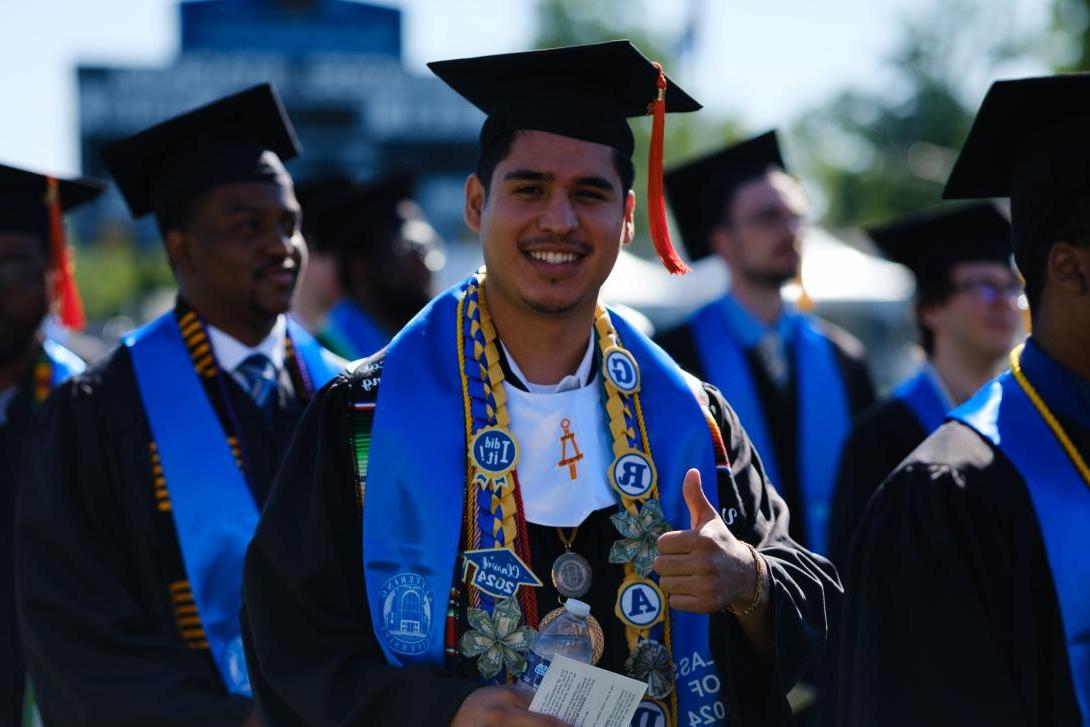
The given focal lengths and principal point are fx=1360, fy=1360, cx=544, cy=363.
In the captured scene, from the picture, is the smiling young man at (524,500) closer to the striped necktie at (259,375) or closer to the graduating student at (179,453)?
the graduating student at (179,453)

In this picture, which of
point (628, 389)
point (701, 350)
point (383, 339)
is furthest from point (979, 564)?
point (383, 339)

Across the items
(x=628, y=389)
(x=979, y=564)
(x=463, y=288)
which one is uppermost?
(x=463, y=288)

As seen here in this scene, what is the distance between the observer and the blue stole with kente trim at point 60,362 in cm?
459

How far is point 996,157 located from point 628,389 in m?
1.04

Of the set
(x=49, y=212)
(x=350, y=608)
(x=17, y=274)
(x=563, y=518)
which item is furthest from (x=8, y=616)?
(x=563, y=518)

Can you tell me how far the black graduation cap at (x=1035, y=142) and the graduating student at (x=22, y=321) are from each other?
9.47ft

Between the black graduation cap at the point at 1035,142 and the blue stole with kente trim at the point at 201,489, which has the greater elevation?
the black graduation cap at the point at 1035,142

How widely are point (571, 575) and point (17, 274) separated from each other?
9.24ft

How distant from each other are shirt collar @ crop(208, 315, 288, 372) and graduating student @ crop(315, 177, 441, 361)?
2.89 m

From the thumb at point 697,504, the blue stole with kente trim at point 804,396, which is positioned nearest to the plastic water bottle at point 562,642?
the thumb at point 697,504

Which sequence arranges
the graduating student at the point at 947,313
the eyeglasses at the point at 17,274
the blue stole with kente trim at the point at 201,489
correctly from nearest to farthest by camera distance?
1. the blue stole with kente trim at the point at 201,489
2. the eyeglasses at the point at 17,274
3. the graduating student at the point at 947,313

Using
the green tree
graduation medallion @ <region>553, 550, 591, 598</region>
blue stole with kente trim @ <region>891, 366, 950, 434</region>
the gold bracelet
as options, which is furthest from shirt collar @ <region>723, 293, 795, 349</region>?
the green tree

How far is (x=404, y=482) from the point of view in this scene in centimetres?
257

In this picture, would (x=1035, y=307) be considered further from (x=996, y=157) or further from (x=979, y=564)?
(x=979, y=564)
